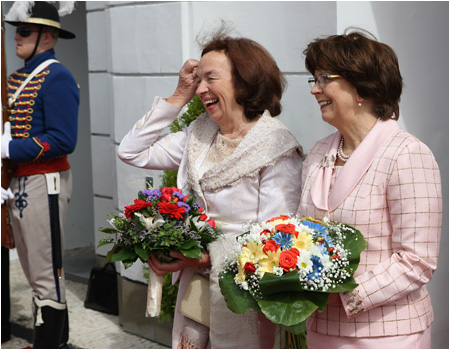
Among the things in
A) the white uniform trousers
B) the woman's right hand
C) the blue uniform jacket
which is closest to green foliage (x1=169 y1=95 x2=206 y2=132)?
the woman's right hand

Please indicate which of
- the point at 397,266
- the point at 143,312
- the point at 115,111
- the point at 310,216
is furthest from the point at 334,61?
the point at 143,312

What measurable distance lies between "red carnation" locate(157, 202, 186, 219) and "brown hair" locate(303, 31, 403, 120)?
0.86 metres

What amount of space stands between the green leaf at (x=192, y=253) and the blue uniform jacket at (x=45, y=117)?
2196 mm

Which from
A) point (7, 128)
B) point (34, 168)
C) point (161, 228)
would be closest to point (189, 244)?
point (161, 228)

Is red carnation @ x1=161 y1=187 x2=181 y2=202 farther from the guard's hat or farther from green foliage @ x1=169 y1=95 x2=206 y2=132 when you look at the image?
the guard's hat

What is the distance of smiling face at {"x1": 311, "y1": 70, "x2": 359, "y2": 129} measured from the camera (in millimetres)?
2801

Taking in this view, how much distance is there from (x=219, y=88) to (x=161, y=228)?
0.76 m

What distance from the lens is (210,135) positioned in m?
3.53

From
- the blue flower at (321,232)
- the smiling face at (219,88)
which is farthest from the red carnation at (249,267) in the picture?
the smiling face at (219,88)

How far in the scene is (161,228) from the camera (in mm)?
3055

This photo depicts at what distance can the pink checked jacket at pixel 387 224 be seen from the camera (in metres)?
2.63

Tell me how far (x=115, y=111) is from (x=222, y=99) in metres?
2.43

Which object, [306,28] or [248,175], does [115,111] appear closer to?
[306,28]

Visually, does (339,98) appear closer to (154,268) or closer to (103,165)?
(154,268)
